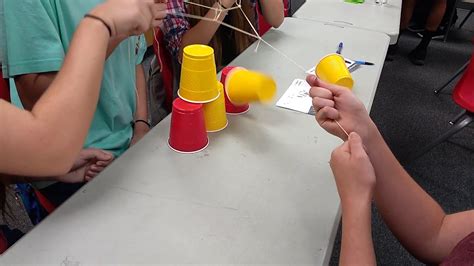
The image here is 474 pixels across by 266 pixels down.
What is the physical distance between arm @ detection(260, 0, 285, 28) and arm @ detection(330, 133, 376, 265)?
0.98 metres

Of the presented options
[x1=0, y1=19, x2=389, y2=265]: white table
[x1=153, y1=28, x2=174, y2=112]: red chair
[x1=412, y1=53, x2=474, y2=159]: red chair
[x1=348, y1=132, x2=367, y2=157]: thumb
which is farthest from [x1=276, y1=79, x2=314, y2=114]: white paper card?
[x1=412, y1=53, x2=474, y2=159]: red chair

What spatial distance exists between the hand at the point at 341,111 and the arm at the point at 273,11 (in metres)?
0.83

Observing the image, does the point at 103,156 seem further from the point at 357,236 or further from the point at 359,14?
the point at 359,14

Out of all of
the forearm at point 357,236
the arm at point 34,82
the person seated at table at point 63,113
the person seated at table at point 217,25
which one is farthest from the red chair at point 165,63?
the forearm at point 357,236

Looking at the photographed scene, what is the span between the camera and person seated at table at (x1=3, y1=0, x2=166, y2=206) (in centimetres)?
77

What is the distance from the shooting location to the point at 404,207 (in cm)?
82

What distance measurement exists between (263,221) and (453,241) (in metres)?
0.41

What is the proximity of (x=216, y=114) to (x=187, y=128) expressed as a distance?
11 cm

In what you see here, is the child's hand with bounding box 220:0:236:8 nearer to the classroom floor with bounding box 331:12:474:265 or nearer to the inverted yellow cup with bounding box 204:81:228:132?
the inverted yellow cup with bounding box 204:81:228:132

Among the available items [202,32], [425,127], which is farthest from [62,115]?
[425,127]

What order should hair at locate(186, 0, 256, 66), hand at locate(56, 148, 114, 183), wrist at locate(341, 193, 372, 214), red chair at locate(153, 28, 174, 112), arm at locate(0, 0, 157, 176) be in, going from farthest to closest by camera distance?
1. hair at locate(186, 0, 256, 66)
2. red chair at locate(153, 28, 174, 112)
3. hand at locate(56, 148, 114, 183)
4. wrist at locate(341, 193, 372, 214)
5. arm at locate(0, 0, 157, 176)

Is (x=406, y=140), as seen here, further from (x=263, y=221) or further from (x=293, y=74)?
(x=263, y=221)

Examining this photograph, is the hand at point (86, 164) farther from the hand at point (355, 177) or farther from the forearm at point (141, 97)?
the hand at point (355, 177)

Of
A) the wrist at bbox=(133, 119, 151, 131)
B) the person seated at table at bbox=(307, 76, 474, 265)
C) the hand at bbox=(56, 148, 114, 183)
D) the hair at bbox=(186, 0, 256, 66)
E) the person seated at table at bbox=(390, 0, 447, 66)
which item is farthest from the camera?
the person seated at table at bbox=(390, 0, 447, 66)
